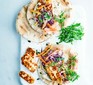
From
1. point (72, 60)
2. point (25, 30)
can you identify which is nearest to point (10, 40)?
point (25, 30)

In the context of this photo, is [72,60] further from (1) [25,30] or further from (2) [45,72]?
(1) [25,30]

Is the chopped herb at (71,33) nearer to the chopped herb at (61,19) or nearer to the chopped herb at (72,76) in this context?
the chopped herb at (61,19)

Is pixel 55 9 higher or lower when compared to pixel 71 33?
higher

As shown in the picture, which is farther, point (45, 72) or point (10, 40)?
point (10, 40)

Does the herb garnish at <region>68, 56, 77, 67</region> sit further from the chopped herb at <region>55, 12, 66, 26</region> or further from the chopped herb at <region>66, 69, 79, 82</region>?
the chopped herb at <region>55, 12, 66, 26</region>

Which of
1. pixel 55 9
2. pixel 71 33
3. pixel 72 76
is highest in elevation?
pixel 55 9

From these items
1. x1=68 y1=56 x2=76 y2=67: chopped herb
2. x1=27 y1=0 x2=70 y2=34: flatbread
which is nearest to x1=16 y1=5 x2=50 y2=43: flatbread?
x1=27 y1=0 x2=70 y2=34: flatbread
